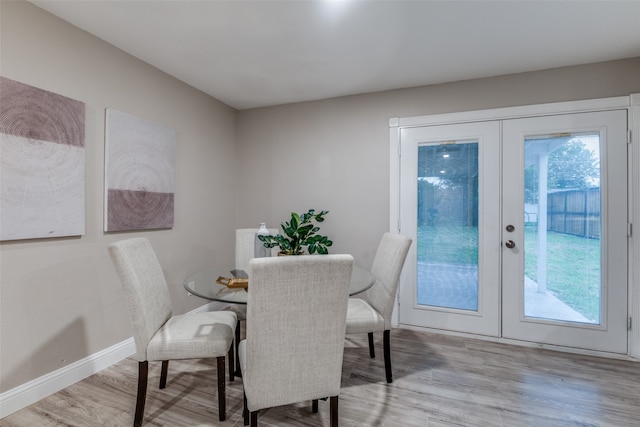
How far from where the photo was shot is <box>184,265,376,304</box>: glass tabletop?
157 cm

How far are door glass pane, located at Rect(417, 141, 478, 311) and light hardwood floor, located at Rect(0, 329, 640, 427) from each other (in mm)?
586

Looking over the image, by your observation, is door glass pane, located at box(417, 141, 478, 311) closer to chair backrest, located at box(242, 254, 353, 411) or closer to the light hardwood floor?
the light hardwood floor

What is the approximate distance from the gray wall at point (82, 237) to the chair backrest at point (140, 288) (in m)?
0.63

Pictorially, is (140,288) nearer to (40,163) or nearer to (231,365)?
(231,365)

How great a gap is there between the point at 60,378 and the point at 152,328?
91cm

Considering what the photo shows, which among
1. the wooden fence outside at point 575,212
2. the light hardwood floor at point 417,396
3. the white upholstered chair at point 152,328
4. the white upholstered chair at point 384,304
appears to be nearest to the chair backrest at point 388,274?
the white upholstered chair at point 384,304

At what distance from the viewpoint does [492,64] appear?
249 cm

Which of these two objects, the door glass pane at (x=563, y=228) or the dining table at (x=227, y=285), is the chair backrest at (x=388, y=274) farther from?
the door glass pane at (x=563, y=228)

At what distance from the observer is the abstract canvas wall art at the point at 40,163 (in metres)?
1.66

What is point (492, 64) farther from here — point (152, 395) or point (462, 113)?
point (152, 395)

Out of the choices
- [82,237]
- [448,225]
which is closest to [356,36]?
[448,225]

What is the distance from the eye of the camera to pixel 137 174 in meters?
2.41

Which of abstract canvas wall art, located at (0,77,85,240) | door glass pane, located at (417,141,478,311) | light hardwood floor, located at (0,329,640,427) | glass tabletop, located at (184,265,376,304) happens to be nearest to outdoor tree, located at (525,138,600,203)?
door glass pane, located at (417,141,478,311)

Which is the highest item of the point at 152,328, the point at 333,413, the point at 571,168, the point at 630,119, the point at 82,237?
the point at 630,119
